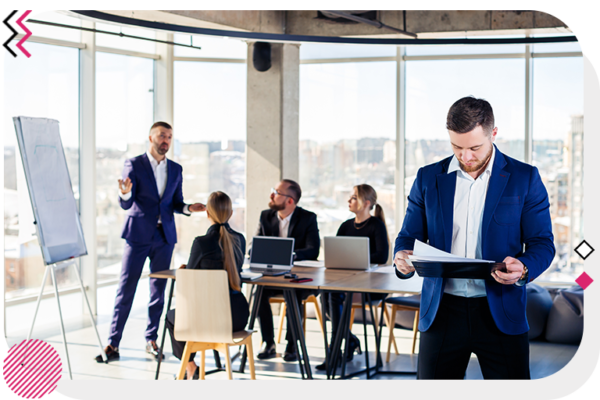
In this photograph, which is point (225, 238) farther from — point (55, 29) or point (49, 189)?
point (55, 29)

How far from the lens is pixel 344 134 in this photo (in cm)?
828

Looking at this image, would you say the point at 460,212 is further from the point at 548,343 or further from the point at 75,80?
the point at 75,80

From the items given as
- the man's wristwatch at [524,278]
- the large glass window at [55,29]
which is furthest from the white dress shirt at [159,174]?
the man's wristwatch at [524,278]

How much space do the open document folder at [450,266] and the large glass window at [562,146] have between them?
5.84 metres

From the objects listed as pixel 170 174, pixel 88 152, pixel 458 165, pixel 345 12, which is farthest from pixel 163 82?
pixel 458 165

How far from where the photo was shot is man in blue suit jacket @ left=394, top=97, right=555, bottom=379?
257 cm

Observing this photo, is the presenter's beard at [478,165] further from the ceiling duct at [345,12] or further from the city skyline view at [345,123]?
the city skyline view at [345,123]

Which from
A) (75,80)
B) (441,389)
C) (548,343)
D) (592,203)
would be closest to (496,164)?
(592,203)

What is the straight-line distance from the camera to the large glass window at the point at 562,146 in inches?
308

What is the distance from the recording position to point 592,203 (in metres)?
3.07

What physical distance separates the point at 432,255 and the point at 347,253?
8.80 feet

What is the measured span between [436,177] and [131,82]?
5.95m

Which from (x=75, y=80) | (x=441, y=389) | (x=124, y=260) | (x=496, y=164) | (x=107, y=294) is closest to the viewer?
(x=496, y=164)

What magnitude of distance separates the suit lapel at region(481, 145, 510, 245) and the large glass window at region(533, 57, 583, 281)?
5.67 m
